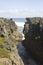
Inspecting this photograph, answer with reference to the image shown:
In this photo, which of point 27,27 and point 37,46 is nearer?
point 37,46

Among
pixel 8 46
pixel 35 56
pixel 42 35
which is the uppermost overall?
pixel 8 46

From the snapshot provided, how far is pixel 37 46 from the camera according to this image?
273 ft

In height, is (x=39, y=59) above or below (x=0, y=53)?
below

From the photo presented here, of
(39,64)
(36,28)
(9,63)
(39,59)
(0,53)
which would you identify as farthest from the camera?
(36,28)

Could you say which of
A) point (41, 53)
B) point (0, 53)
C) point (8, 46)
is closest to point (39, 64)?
point (41, 53)

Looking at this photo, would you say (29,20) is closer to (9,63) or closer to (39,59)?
(39,59)

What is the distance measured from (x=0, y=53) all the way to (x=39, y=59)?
4200 centimetres

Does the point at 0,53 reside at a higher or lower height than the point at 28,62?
higher

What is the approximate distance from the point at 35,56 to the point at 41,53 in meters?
3.73

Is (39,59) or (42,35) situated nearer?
(39,59)

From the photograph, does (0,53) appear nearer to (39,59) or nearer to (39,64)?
(39,64)

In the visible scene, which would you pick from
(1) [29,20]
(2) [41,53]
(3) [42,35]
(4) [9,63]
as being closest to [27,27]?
(1) [29,20]

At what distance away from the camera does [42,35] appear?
282 ft

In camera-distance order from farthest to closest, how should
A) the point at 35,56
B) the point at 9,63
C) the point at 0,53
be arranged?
the point at 35,56 → the point at 0,53 → the point at 9,63
